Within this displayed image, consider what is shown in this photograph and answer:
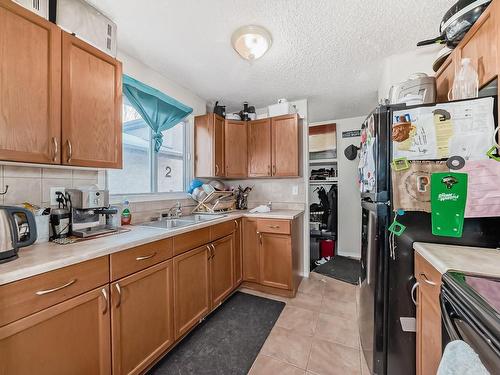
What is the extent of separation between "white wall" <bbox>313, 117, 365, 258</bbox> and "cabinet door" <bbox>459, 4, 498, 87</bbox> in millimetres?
2481

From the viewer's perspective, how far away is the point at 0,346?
0.75 metres

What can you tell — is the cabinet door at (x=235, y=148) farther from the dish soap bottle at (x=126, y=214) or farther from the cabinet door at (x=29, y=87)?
the cabinet door at (x=29, y=87)

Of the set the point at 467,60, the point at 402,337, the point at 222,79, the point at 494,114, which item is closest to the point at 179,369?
the point at 402,337

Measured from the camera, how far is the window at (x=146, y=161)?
1973 millimetres

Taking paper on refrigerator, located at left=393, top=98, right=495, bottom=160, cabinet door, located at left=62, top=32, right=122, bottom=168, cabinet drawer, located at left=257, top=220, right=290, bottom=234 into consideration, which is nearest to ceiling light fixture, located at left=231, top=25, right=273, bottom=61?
cabinet door, located at left=62, top=32, right=122, bottom=168

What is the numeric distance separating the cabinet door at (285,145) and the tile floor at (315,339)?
145 centimetres

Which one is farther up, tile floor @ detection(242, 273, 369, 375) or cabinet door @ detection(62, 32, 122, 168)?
cabinet door @ detection(62, 32, 122, 168)

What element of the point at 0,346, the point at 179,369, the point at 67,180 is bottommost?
the point at 179,369

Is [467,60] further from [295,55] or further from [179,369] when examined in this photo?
[179,369]

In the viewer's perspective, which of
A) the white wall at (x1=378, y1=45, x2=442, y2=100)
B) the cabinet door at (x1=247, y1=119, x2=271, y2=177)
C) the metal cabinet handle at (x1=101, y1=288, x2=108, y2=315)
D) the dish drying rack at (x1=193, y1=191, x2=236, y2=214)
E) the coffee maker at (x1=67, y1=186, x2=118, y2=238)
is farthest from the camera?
the cabinet door at (x1=247, y1=119, x2=271, y2=177)

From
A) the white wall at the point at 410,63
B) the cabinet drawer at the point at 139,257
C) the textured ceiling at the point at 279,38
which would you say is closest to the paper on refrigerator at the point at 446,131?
the textured ceiling at the point at 279,38

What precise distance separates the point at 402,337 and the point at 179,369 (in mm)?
1382

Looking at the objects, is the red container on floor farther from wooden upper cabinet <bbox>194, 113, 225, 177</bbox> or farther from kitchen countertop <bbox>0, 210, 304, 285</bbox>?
kitchen countertop <bbox>0, 210, 304, 285</bbox>

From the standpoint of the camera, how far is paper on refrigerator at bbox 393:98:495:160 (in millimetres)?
962
